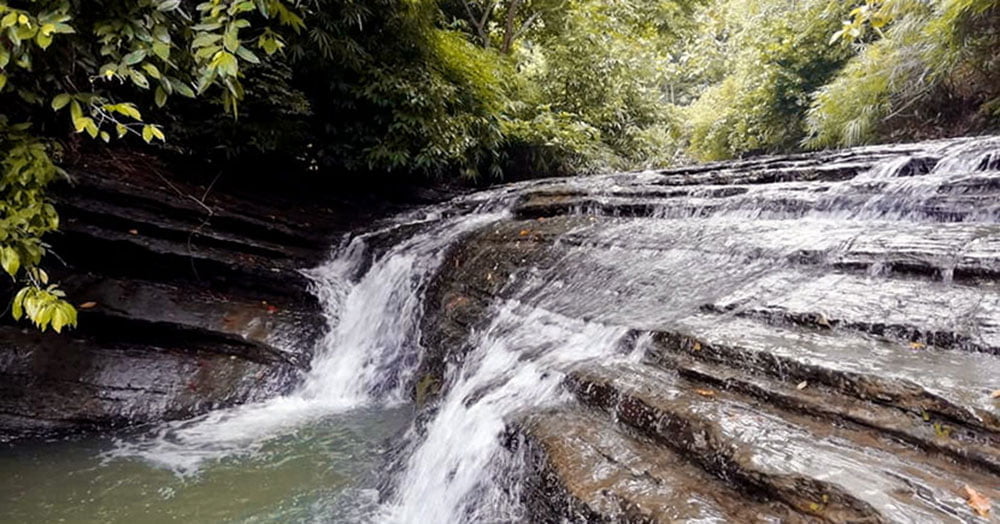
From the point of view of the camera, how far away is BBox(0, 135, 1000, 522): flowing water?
2.84 meters

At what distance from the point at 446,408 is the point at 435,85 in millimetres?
5164

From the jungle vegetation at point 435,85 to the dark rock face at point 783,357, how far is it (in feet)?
6.52

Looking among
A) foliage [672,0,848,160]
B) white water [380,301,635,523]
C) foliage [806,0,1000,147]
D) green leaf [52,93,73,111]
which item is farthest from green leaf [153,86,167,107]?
foliage [672,0,848,160]

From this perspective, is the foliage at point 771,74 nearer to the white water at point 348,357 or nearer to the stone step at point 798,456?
the white water at point 348,357

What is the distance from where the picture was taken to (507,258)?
457cm

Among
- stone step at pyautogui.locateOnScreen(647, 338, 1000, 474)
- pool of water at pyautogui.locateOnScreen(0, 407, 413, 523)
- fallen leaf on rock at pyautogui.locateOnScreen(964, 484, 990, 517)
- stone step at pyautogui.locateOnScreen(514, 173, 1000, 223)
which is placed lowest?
pool of water at pyautogui.locateOnScreen(0, 407, 413, 523)

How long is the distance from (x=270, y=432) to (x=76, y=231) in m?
2.79

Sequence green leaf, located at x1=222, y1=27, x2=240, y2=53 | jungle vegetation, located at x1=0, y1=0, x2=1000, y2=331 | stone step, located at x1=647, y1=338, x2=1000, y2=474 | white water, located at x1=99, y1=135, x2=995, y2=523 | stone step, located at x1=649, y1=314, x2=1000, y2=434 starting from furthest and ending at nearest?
white water, located at x1=99, y1=135, x2=995, y2=523
jungle vegetation, located at x1=0, y1=0, x2=1000, y2=331
green leaf, located at x1=222, y1=27, x2=240, y2=53
stone step, located at x1=649, y1=314, x2=1000, y2=434
stone step, located at x1=647, y1=338, x2=1000, y2=474

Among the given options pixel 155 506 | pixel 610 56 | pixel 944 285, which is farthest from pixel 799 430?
pixel 610 56

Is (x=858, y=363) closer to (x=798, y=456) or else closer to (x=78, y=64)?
(x=798, y=456)

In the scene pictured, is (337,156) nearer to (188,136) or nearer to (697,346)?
(188,136)

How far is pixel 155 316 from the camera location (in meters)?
4.91

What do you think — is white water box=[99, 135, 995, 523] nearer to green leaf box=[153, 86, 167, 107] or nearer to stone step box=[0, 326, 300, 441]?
stone step box=[0, 326, 300, 441]

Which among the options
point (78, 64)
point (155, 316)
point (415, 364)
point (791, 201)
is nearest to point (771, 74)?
point (791, 201)
